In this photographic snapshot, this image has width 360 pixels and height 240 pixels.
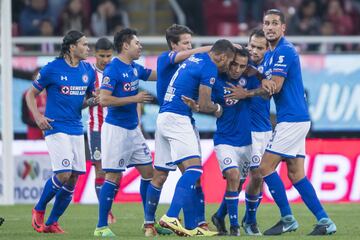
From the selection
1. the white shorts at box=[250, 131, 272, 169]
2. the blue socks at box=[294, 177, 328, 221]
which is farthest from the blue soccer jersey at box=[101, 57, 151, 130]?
the blue socks at box=[294, 177, 328, 221]

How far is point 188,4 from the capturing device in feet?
86.6

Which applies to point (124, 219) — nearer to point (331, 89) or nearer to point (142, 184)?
point (142, 184)

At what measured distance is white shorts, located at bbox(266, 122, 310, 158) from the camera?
13.5 m

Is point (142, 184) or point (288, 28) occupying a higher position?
point (288, 28)

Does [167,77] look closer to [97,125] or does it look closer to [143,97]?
[143,97]

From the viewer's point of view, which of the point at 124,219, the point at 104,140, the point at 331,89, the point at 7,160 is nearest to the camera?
the point at 104,140

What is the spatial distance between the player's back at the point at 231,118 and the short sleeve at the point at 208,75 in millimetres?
661

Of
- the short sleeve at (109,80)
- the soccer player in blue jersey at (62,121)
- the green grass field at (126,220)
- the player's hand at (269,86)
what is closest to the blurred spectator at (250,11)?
the green grass field at (126,220)

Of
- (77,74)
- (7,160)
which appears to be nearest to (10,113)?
(7,160)

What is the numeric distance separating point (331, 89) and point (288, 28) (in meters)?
2.48

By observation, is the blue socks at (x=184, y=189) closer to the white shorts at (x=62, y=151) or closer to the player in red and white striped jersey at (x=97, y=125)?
the white shorts at (x=62, y=151)

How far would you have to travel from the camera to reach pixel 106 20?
25.4 m

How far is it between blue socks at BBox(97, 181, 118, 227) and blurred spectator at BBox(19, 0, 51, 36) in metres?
11.8

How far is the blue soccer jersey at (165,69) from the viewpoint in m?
14.1
